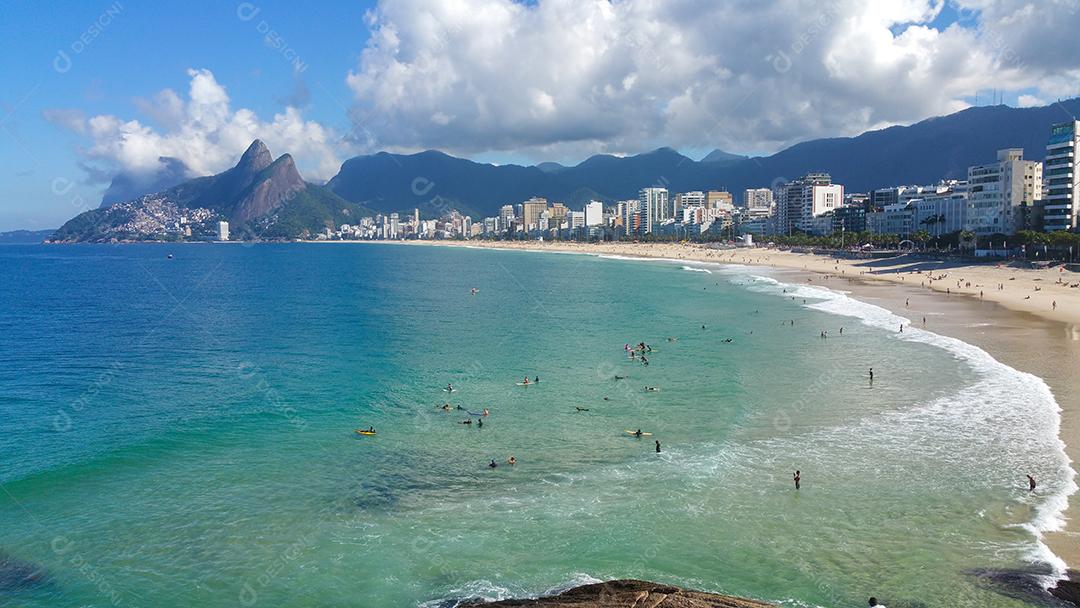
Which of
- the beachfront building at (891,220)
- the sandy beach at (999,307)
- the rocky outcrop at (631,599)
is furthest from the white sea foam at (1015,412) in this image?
the beachfront building at (891,220)

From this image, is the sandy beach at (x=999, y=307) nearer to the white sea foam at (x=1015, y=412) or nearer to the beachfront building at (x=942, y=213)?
the white sea foam at (x=1015, y=412)

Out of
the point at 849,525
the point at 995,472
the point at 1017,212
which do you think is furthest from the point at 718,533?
the point at 1017,212

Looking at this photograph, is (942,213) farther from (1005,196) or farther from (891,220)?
(1005,196)

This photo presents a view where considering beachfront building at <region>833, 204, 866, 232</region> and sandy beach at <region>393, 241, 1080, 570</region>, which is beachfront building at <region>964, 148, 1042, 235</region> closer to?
sandy beach at <region>393, 241, 1080, 570</region>

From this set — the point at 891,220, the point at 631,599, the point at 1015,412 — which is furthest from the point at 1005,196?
the point at 631,599

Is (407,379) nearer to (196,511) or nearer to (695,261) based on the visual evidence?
(196,511)
